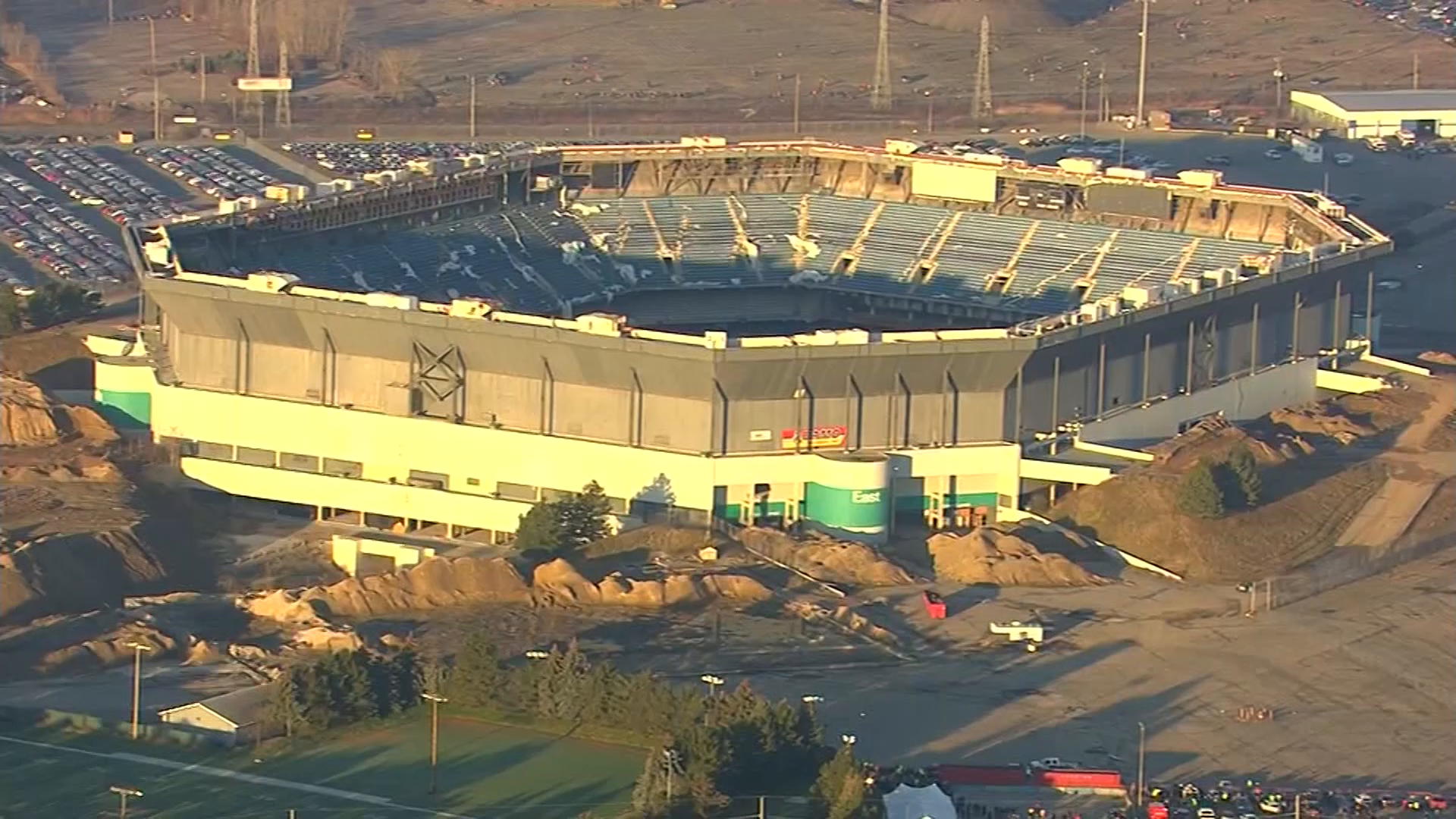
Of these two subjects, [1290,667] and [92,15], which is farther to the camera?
[92,15]

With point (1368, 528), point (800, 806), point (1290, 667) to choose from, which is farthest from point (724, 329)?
point (800, 806)

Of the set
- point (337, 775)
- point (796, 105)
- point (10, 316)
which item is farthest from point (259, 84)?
point (337, 775)

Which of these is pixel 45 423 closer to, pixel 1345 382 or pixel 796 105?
pixel 1345 382

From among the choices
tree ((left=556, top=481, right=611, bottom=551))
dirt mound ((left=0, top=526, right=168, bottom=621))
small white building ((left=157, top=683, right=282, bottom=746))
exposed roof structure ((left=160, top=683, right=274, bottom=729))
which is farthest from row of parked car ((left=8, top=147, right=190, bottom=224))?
small white building ((left=157, top=683, right=282, bottom=746))

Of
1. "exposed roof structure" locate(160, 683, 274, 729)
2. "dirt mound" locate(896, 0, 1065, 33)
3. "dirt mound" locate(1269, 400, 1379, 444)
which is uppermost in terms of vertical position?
"dirt mound" locate(896, 0, 1065, 33)

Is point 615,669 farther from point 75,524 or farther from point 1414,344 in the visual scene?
point 1414,344

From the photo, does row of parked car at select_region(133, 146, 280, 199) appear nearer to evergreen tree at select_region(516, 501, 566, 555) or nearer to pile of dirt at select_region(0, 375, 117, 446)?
pile of dirt at select_region(0, 375, 117, 446)
